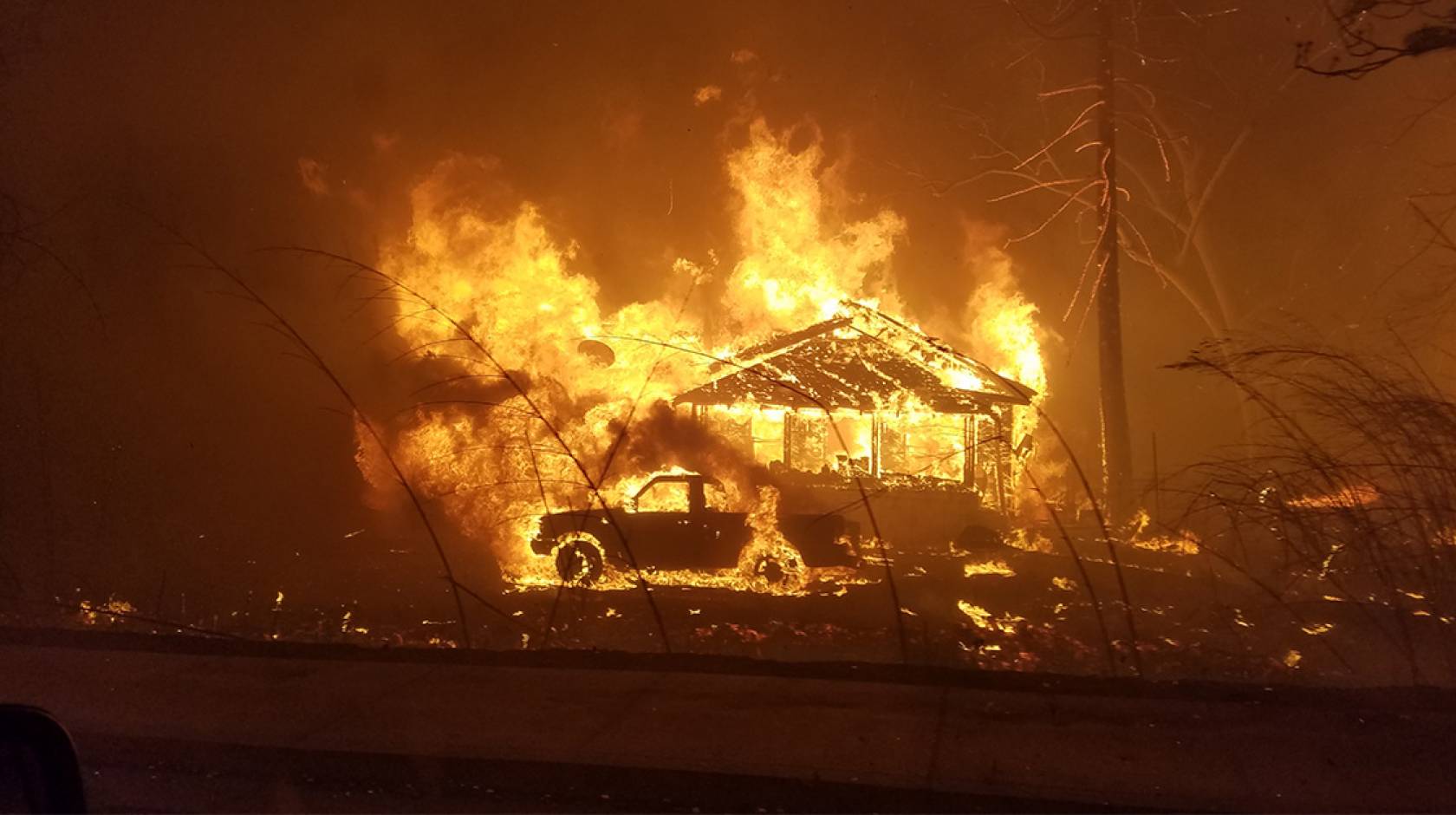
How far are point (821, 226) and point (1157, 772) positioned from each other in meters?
22.1

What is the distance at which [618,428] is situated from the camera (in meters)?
18.5

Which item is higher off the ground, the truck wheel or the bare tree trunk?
the bare tree trunk

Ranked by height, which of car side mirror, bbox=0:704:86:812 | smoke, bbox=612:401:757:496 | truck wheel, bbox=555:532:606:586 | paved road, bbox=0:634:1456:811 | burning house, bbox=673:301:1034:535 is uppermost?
burning house, bbox=673:301:1034:535

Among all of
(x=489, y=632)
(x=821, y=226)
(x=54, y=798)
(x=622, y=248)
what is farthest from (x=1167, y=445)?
(x=54, y=798)

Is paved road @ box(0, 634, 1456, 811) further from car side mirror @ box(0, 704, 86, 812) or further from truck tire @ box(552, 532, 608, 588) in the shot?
truck tire @ box(552, 532, 608, 588)

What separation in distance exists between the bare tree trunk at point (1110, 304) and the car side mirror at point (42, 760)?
20.1m

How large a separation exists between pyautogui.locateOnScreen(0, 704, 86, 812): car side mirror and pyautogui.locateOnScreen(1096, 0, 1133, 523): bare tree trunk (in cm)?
2009

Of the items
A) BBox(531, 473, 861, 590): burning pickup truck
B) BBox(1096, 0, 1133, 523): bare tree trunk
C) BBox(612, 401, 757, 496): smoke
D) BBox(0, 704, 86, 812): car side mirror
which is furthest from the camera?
BBox(1096, 0, 1133, 523): bare tree trunk

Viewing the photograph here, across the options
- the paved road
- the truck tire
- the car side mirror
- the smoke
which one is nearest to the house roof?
the smoke

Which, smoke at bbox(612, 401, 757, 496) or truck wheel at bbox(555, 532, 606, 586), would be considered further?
smoke at bbox(612, 401, 757, 496)

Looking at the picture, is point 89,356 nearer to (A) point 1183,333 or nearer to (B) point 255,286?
(B) point 255,286

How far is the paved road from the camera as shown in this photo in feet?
18.4

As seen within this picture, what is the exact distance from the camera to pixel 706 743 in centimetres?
624

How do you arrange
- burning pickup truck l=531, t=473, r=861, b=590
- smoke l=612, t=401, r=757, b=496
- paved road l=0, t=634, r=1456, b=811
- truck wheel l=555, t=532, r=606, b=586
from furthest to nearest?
1. smoke l=612, t=401, r=757, b=496
2. burning pickup truck l=531, t=473, r=861, b=590
3. truck wheel l=555, t=532, r=606, b=586
4. paved road l=0, t=634, r=1456, b=811
